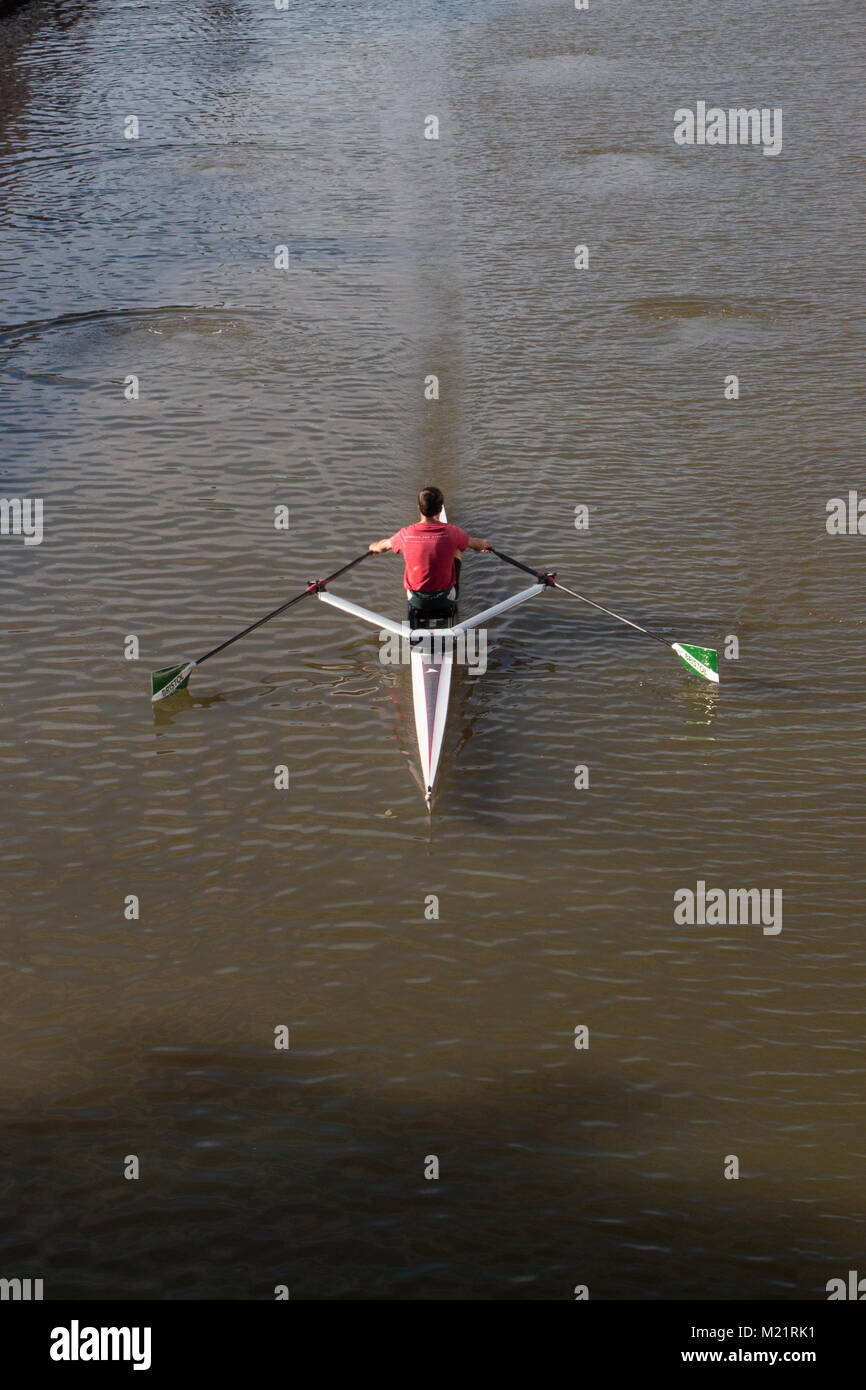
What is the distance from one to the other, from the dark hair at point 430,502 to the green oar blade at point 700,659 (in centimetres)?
279

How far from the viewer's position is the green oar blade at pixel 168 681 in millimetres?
13836

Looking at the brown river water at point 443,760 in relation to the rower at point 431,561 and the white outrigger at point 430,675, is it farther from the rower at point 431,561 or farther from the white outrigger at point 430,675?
the rower at point 431,561

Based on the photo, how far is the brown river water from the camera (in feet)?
29.6

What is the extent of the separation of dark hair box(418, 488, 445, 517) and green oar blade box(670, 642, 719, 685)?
110 inches

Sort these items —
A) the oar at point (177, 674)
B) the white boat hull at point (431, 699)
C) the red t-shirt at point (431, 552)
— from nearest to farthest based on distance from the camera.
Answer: the white boat hull at point (431, 699)
the red t-shirt at point (431, 552)
the oar at point (177, 674)

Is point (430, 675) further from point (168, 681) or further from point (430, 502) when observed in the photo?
point (168, 681)

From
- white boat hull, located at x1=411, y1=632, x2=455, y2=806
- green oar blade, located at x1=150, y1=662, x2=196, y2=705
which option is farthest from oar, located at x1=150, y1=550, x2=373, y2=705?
white boat hull, located at x1=411, y1=632, x2=455, y2=806

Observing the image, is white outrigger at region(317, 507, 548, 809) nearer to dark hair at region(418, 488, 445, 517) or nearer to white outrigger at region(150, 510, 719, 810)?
white outrigger at region(150, 510, 719, 810)

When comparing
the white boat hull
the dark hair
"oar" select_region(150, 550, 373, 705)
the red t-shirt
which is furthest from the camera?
"oar" select_region(150, 550, 373, 705)

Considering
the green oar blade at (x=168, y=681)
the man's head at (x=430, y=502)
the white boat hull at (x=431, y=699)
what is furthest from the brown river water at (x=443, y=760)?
the man's head at (x=430, y=502)

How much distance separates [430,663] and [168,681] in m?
2.71

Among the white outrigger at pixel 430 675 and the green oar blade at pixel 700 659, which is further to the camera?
the green oar blade at pixel 700 659
